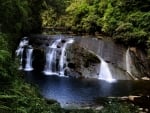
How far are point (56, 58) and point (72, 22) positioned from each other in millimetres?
13608

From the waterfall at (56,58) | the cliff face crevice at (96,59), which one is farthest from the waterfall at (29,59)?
the waterfall at (56,58)

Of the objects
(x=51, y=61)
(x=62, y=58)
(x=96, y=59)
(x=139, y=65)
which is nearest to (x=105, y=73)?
(x=96, y=59)

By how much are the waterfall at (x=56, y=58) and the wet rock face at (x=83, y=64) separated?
2.59ft

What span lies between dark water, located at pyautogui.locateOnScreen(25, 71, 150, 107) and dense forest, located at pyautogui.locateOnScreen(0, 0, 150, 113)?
3255 mm

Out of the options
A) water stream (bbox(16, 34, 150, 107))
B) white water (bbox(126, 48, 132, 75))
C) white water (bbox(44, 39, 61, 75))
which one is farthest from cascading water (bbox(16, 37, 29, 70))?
white water (bbox(126, 48, 132, 75))

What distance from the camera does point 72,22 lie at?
4644cm

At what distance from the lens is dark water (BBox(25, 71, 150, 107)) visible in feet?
77.7

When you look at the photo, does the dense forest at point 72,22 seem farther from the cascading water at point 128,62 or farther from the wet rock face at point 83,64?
the wet rock face at point 83,64

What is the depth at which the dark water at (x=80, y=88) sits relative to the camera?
77.7ft

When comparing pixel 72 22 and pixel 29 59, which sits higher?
pixel 72 22

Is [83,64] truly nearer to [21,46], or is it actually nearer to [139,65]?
[139,65]

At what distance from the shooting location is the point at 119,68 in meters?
31.6

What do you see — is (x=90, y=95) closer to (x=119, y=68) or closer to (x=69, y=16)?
(x=119, y=68)

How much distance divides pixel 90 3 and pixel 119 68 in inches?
614
